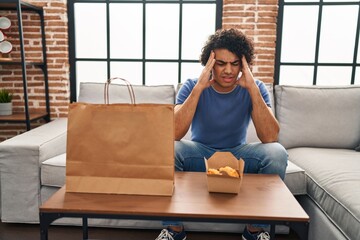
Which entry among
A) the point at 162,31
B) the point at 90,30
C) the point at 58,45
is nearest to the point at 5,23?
the point at 58,45

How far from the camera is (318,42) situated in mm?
2852

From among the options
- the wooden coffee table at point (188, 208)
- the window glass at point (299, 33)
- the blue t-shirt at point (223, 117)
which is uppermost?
the window glass at point (299, 33)

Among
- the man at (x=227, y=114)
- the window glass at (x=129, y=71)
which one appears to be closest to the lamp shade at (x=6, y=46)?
the window glass at (x=129, y=71)

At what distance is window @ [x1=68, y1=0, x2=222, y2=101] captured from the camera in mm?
2863

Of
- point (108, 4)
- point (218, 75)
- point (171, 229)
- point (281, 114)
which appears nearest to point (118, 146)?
point (171, 229)

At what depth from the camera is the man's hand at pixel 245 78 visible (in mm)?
1633

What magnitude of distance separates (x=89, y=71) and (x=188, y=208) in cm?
226

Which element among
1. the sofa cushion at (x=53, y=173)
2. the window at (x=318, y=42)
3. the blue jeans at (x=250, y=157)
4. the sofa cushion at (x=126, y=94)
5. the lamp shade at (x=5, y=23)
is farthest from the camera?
the window at (x=318, y=42)

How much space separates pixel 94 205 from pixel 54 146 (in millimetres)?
1141

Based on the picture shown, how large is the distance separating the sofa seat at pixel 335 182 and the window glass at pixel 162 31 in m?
1.39

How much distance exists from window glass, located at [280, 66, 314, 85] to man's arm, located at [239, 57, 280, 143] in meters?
1.37

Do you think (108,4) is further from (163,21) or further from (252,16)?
(252,16)

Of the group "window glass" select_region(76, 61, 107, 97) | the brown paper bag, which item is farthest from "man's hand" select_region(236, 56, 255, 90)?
"window glass" select_region(76, 61, 107, 97)

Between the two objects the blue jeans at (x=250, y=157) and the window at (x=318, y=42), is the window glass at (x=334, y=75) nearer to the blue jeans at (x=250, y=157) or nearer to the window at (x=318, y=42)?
the window at (x=318, y=42)
